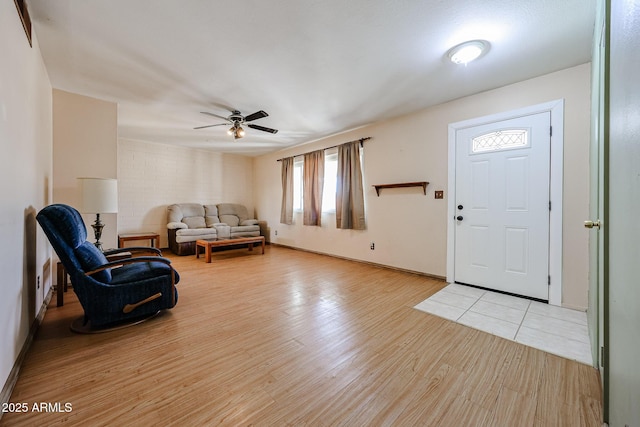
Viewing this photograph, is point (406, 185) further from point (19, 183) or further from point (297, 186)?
point (19, 183)

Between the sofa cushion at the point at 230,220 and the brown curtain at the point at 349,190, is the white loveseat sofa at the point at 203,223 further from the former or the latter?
the brown curtain at the point at 349,190

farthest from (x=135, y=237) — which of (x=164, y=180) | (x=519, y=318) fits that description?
(x=519, y=318)

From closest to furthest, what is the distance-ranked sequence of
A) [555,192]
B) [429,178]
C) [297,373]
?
1. [297,373]
2. [555,192]
3. [429,178]

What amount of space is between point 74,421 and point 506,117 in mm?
4308

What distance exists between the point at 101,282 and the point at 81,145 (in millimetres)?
2216

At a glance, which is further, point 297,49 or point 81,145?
point 81,145

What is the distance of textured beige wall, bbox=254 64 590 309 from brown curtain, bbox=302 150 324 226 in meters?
0.21

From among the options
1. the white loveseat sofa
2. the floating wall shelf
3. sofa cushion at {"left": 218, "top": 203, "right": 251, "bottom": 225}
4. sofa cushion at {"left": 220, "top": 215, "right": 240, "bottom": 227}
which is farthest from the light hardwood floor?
sofa cushion at {"left": 218, "top": 203, "right": 251, "bottom": 225}

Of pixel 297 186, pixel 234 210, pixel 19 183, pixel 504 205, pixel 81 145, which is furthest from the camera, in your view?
pixel 234 210

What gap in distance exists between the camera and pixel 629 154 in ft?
2.59

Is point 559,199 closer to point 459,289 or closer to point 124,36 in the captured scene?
point 459,289

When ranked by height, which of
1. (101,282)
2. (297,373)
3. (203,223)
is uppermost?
(203,223)

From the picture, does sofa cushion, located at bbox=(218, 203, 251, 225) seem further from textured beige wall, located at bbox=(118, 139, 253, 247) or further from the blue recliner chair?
the blue recliner chair

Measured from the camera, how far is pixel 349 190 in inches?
179
